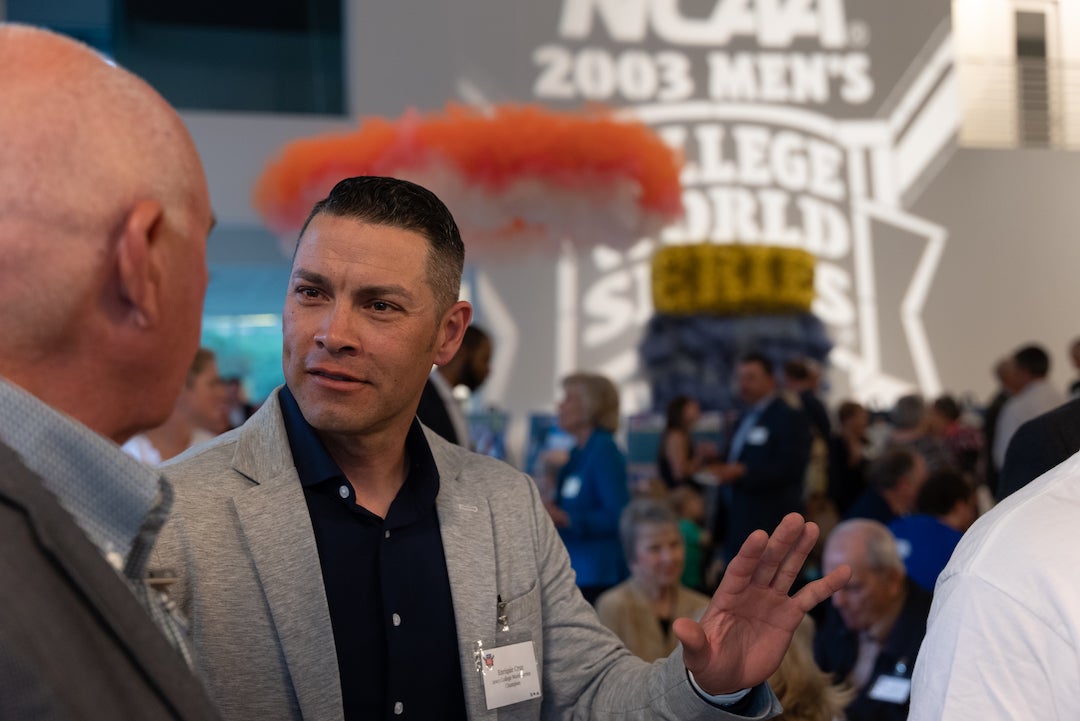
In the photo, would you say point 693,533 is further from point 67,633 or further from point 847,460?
point 67,633

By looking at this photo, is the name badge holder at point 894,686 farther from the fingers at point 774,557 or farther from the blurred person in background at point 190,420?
the blurred person in background at point 190,420

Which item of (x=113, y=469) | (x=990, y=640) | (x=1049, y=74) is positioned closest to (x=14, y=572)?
(x=113, y=469)

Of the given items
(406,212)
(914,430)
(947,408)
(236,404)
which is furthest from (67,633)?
(947,408)

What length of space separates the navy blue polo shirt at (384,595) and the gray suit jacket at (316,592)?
3 centimetres

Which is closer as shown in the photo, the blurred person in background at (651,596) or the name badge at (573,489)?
the blurred person in background at (651,596)

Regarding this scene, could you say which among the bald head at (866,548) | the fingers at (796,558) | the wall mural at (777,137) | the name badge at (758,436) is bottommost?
the bald head at (866,548)

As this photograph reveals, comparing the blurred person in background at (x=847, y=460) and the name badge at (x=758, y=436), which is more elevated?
the name badge at (x=758, y=436)

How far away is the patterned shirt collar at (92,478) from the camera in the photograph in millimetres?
743

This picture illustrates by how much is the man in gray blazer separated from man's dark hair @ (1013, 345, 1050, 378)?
4.97 metres

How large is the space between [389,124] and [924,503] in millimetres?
6080

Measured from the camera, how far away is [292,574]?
1.42 metres

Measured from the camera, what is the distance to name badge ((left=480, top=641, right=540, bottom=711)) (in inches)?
58.2

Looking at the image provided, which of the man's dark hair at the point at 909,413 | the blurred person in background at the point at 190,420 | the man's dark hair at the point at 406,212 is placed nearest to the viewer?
the man's dark hair at the point at 406,212

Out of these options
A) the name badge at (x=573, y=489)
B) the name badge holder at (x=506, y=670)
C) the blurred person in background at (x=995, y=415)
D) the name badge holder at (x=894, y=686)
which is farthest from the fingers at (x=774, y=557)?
the blurred person in background at (x=995, y=415)
